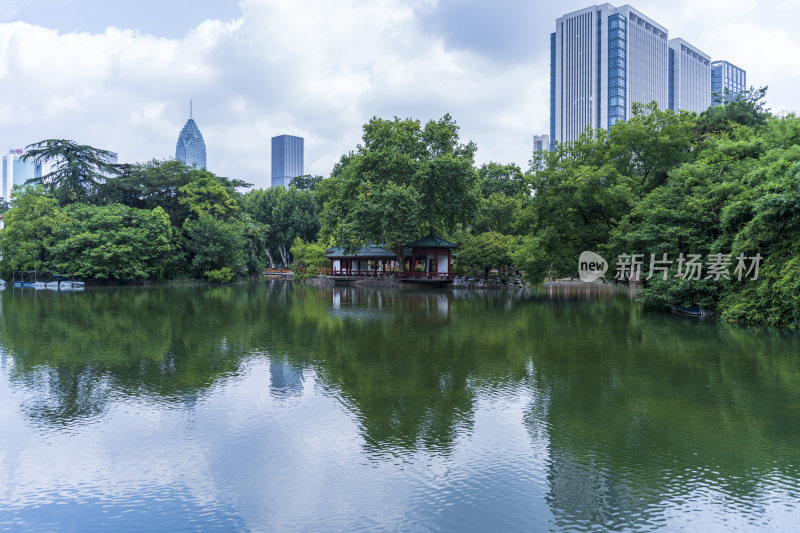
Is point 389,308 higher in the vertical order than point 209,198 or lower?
lower

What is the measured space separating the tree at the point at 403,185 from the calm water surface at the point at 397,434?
76.2ft

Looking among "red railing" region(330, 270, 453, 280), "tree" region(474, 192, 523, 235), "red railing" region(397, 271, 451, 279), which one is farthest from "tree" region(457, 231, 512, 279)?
"tree" region(474, 192, 523, 235)

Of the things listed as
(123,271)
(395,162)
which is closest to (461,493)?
(395,162)

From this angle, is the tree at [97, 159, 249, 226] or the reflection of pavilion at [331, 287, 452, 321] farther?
the tree at [97, 159, 249, 226]

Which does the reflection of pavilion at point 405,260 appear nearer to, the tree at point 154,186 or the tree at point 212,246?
the tree at point 212,246

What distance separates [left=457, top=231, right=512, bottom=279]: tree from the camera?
3709cm

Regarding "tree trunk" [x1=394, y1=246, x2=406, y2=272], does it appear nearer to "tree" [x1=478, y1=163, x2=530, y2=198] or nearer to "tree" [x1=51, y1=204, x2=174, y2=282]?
"tree" [x1=478, y1=163, x2=530, y2=198]

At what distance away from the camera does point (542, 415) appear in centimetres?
757

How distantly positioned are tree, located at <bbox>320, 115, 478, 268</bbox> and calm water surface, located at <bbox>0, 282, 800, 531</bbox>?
76.2 ft

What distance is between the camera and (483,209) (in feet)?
143

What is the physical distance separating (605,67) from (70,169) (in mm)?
78870

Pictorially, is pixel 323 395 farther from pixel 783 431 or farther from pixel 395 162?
pixel 395 162

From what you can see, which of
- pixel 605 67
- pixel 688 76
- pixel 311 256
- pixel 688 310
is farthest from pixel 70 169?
pixel 688 76

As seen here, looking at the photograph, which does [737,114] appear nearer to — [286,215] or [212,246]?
[212,246]
